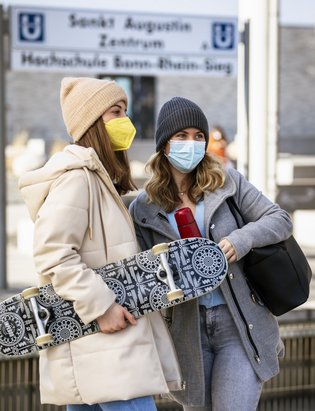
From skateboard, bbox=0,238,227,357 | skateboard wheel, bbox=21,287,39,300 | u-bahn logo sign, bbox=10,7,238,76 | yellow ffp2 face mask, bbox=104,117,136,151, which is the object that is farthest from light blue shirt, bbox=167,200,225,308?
→ u-bahn logo sign, bbox=10,7,238,76

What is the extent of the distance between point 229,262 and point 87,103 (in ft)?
2.26

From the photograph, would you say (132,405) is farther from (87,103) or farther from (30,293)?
(87,103)

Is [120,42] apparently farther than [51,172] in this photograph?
Yes

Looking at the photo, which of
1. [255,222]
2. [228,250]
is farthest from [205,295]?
[255,222]

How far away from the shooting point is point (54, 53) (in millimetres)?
8078

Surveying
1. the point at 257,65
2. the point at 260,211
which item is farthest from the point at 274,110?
the point at 260,211

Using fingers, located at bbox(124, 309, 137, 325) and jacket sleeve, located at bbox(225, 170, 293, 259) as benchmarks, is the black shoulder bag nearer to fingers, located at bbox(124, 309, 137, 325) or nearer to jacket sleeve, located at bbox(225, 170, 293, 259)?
jacket sleeve, located at bbox(225, 170, 293, 259)

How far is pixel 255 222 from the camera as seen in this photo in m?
3.23

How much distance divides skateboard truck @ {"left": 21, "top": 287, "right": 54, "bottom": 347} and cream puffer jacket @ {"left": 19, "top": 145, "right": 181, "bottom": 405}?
2.2 inches

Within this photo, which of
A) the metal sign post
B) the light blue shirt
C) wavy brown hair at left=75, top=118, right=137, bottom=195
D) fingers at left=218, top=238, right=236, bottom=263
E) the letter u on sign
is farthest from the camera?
the metal sign post

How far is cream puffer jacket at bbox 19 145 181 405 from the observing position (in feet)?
9.05

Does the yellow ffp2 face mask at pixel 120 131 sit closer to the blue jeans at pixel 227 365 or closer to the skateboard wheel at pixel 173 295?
the skateboard wheel at pixel 173 295

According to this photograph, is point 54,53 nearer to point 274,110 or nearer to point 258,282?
point 274,110

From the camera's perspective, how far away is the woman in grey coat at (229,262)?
3178 millimetres
